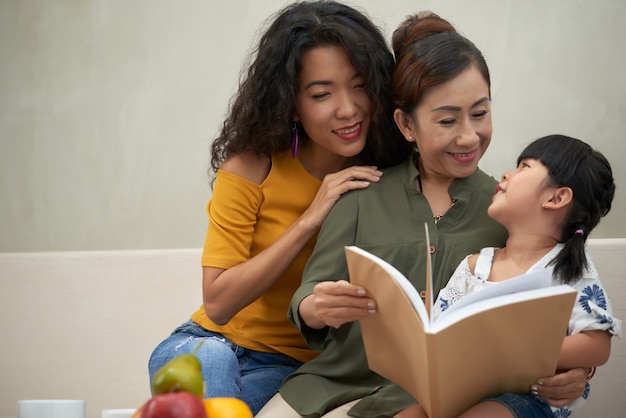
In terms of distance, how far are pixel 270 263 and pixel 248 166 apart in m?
0.28

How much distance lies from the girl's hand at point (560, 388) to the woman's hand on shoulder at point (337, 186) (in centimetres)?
66

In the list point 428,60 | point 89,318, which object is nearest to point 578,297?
point 428,60

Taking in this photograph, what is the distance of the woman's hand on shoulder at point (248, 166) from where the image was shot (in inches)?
87.2

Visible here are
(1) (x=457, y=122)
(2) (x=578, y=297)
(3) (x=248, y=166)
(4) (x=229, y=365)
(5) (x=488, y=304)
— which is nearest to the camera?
(5) (x=488, y=304)

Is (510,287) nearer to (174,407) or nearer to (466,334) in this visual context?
(466,334)

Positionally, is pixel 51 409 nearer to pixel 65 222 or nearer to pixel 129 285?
pixel 129 285

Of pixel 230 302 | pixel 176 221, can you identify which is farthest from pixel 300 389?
pixel 176 221

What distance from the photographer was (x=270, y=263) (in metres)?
2.11

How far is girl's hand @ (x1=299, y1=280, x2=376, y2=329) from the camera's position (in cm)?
157

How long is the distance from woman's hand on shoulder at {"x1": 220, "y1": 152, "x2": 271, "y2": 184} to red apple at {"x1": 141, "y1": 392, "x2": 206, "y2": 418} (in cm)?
123

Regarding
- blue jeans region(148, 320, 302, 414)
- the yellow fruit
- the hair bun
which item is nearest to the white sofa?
blue jeans region(148, 320, 302, 414)

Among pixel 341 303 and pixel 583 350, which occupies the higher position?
pixel 341 303

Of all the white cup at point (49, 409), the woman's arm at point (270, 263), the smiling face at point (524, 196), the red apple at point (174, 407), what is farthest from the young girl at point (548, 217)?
the red apple at point (174, 407)

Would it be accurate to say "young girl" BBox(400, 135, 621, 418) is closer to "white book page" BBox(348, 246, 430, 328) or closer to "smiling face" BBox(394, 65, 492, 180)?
"smiling face" BBox(394, 65, 492, 180)
